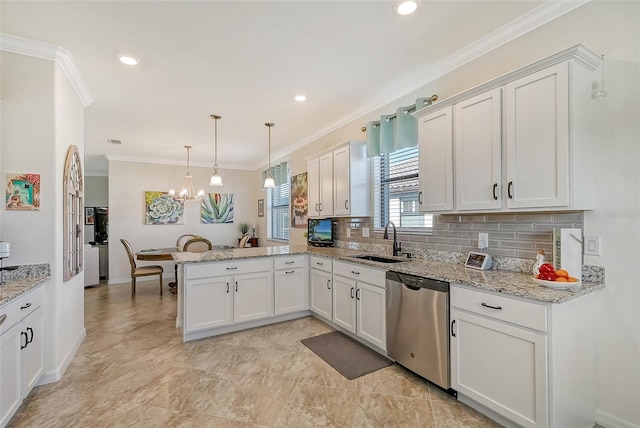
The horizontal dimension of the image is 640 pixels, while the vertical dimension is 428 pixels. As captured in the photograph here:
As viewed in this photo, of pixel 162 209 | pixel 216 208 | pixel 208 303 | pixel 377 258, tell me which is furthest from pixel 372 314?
pixel 162 209

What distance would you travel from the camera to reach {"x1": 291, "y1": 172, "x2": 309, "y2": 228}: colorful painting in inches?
209

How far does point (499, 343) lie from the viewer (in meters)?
1.79

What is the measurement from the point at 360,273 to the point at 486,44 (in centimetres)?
228

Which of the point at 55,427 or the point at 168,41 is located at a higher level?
the point at 168,41

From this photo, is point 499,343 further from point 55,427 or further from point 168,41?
point 168,41

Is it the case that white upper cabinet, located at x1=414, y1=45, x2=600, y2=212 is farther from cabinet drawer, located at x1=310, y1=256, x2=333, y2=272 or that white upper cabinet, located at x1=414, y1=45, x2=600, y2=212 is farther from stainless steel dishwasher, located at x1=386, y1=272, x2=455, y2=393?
cabinet drawer, located at x1=310, y1=256, x2=333, y2=272

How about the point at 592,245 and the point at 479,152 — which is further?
the point at 479,152

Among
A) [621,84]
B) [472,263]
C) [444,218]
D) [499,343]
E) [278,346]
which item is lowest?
[278,346]

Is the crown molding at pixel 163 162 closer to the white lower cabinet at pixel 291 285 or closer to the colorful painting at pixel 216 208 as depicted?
the colorful painting at pixel 216 208

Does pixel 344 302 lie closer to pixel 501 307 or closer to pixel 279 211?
pixel 501 307

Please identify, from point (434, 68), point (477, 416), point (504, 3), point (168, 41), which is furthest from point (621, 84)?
point (168, 41)

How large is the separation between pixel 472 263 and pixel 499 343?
0.78 m

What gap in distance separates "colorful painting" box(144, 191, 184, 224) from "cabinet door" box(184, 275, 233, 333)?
417 cm

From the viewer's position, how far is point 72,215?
2873mm
